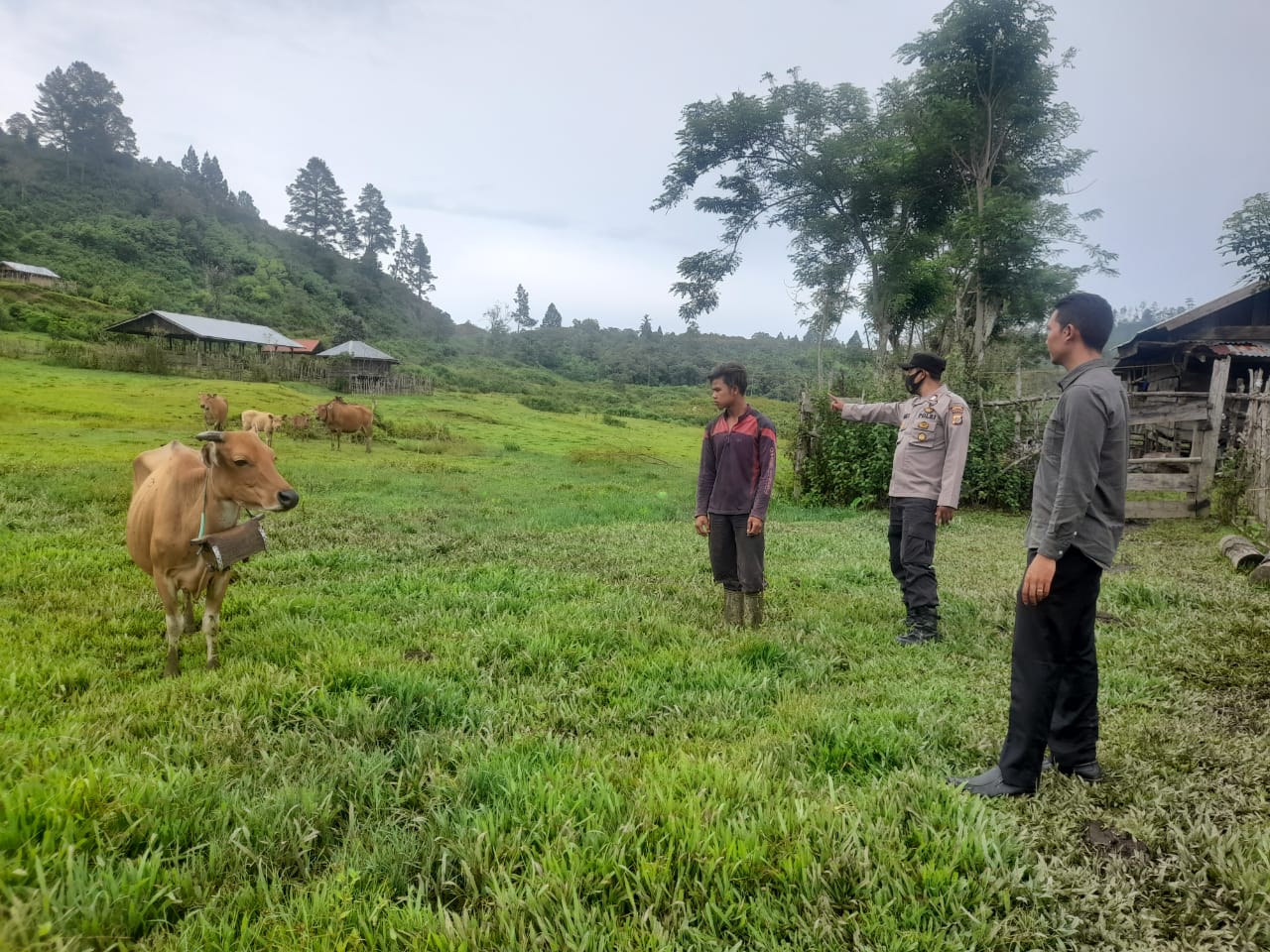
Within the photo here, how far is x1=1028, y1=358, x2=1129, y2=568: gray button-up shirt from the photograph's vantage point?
296cm

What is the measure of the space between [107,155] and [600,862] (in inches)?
5050

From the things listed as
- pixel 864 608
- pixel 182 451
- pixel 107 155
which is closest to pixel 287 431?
pixel 182 451

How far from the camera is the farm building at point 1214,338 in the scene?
17.6 metres

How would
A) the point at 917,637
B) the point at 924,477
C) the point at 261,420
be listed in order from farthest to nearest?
1. the point at 261,420
2. the point at 924,477
3. the point at 917,637

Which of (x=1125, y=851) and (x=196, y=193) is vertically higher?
(x=196, y=193)

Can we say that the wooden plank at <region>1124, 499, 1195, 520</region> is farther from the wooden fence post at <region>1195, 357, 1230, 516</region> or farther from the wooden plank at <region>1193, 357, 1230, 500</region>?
the wooden plank at <region>1193, 357, 1230, 500</region>

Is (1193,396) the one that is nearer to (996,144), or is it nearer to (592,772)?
(592,772)

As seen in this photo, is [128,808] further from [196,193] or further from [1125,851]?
[196,193]

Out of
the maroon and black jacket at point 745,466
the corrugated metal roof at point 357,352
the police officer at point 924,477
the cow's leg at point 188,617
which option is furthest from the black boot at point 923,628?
the corrugated metal roof at point 357,352

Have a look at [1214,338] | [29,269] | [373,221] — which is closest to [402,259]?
[373,221]

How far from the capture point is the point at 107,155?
95.6m

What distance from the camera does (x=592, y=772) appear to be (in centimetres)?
310

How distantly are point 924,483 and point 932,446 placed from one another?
13.0 inches

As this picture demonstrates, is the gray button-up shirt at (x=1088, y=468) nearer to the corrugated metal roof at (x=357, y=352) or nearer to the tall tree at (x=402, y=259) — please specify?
the corrugated metal roof at (x=357, y=352)
